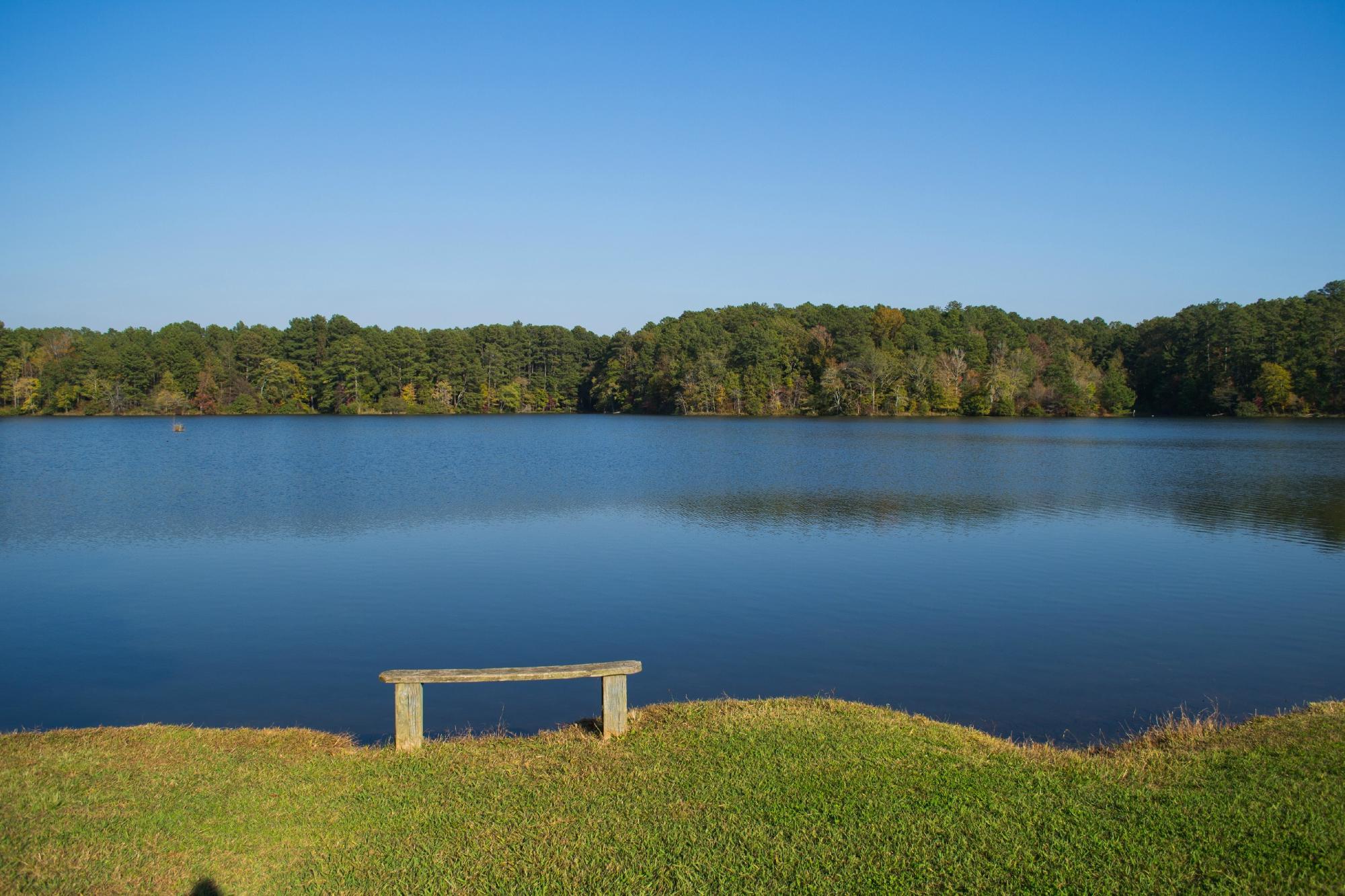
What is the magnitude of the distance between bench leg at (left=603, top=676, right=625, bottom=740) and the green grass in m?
0.18

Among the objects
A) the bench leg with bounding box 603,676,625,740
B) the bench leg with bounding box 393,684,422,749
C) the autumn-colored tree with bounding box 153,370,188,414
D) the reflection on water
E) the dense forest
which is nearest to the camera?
the bench leg with bounding box 393,684,422,749

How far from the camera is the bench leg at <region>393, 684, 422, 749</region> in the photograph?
7.53 metres

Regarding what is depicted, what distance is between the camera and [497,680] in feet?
25.0

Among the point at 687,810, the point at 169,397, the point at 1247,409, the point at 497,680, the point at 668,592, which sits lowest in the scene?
the point at 668,592

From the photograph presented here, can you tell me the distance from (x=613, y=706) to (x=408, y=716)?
178 cm

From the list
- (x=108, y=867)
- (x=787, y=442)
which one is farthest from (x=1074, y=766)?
(x=787, y=442)

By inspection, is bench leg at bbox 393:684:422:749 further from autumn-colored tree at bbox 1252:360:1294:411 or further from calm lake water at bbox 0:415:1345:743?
autumn-colored tree at bbox 1252:360:1294:411

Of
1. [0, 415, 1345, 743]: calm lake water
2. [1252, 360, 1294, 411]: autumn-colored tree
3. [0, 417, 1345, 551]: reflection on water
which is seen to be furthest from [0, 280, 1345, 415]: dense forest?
[0, 415, 1345, 743]: calm lake water

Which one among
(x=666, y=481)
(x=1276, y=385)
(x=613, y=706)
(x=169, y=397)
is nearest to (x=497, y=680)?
(x=613, y=706)

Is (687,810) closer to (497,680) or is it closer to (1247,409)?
(497,680)

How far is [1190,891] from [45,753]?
8429mm

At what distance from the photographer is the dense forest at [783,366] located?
97000 millimetres

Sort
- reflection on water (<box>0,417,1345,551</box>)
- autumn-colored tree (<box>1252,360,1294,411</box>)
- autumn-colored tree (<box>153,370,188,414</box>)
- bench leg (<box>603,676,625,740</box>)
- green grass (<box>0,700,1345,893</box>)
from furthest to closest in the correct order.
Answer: autumn-colored tree (<box>153,370,188,414</box>) < autumn-colored tree (<box>1252,360,1294,411</box>) < reflection on water (<box>0,417,1345,551</box>) < bench leg (<box>603,676,625,740</box>) < green grass (<box>0,700,1345,893</box>)

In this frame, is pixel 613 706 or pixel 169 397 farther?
pixel 169 397
